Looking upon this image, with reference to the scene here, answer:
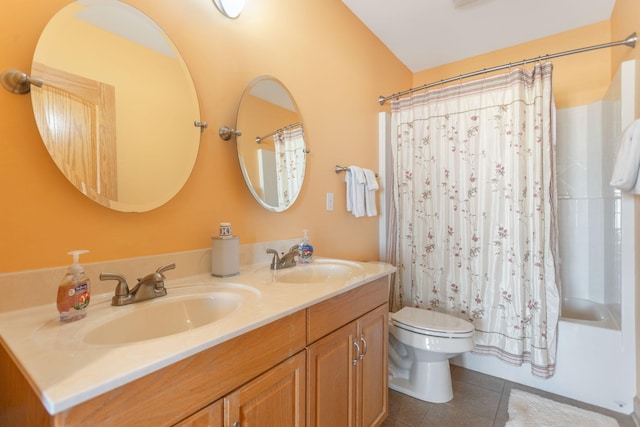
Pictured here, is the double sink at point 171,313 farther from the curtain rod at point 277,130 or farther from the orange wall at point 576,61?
the orange wall at point 576,61

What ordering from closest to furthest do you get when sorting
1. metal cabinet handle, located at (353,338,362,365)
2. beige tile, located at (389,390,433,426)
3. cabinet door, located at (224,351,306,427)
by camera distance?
cabinet door, located at (224,351,306,427) < metal cabinet handle, located at (353,338,362,365) < beige tile, located at (389,390,433,426)

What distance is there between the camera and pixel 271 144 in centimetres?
146

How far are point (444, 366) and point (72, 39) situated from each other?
7.42ft

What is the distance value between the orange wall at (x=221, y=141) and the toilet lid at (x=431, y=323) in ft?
1.72

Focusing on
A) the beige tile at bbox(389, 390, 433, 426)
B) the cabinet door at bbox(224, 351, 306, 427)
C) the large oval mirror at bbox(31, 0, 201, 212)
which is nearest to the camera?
the cabinet door at bbox(224, 351, 306, 427)

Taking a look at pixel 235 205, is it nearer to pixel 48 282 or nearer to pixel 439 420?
pixel 48 282

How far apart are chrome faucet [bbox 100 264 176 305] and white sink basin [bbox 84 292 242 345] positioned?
21mm

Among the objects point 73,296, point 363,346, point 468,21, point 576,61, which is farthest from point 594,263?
point 73,296

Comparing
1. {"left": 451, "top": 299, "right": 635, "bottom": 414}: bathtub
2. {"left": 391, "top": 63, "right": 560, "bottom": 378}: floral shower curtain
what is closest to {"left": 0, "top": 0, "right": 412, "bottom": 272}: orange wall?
{"left": 391, "top": 63, "right": 560, "bottom": 378}: floral shower curtain

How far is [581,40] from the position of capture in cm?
228

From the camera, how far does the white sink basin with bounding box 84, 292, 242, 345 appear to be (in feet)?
2.44

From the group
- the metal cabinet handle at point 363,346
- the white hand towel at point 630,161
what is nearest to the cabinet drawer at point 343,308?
the metal cabinet handle at point 363,346

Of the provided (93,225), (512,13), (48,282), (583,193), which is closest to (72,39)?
(93,225)

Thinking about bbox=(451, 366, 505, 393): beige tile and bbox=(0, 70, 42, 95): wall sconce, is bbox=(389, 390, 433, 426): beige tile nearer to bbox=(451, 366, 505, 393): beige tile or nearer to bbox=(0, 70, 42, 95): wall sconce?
bbox=(451, 366, 505, 393): beige tile
